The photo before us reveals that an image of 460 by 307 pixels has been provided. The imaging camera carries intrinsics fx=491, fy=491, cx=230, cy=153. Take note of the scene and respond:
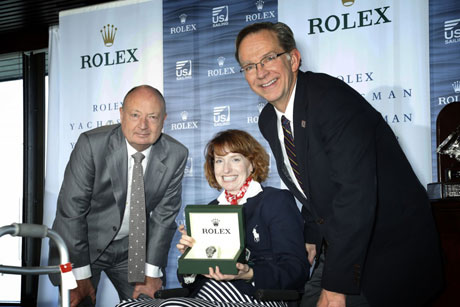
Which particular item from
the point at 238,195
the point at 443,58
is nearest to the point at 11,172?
the point at 238,195

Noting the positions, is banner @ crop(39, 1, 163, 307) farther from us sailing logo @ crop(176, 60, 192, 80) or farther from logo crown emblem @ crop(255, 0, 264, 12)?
logo crown emblem @ crop(255, 0, 264, 12)

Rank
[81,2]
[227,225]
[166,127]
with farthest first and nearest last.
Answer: [81,2] < [166,127] < [227,225]

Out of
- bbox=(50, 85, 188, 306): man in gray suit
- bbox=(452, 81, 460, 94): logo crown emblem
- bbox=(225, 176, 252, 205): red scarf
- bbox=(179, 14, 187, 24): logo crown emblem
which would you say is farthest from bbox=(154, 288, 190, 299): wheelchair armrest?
bbox=(179, 14, 187, 24): logo crown emblem

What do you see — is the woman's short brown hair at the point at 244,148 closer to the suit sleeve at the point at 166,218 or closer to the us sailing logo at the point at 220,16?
the suit sleeve at the point at 166,218

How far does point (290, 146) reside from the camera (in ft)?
8.14

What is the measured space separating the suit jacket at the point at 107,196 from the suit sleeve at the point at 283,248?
1.59 meters

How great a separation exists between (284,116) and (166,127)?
205cm

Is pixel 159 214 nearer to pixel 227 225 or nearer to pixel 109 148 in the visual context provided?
pixel 109 148

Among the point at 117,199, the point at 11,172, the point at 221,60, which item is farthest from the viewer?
the point at 11,172

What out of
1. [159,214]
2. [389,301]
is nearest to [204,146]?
[159,214]

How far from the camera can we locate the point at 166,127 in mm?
4414

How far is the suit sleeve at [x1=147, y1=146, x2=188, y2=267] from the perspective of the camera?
414cm

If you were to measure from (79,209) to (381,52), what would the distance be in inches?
107

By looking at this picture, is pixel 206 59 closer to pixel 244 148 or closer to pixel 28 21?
pixel 244 148
